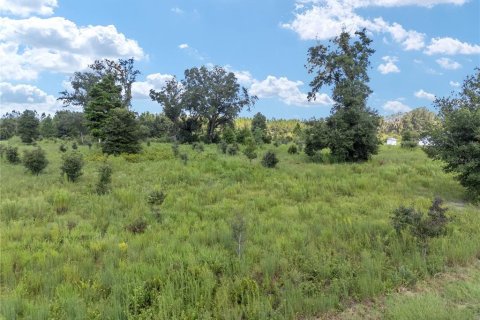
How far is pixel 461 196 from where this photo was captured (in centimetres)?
1284

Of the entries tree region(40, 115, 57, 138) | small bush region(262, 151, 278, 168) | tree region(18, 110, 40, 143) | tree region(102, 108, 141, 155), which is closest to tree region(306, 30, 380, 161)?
small bush region(262, 151, 278, 168)

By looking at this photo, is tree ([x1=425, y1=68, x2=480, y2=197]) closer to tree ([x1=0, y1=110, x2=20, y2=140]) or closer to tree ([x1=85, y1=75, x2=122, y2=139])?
tree ([x1=85, y1=75, x2=122, y2=139])

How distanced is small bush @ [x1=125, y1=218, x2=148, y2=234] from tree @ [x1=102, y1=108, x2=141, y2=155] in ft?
52.6

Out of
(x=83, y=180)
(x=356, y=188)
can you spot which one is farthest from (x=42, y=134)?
(x=356, y=188)

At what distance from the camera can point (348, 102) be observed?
23.8 m

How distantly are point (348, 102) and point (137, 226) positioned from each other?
1865 cm

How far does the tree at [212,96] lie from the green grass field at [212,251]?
2933cm

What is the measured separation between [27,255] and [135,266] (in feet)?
8.16

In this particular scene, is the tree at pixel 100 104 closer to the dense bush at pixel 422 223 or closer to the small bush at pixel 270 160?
the small bush at pixel 270 160

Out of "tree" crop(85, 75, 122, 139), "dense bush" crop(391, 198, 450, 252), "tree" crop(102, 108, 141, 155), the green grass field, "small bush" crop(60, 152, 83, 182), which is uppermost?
"tree" crop(85, 75, 122, 139)

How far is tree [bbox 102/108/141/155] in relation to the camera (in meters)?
24.1

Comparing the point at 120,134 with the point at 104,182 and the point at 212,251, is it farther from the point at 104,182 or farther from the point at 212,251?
the point at 212,251

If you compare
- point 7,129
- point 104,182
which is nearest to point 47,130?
point 7,129

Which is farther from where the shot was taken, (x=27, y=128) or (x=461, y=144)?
(x=27, y=128)
